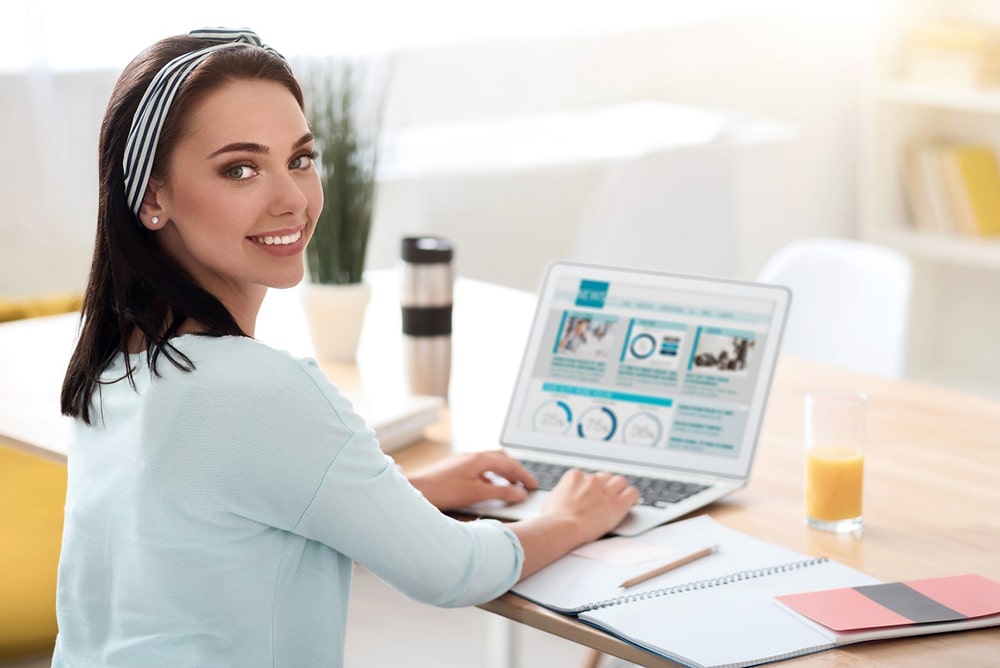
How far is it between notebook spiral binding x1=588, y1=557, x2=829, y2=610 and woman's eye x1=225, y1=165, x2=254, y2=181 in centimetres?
55

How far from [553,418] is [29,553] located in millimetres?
941

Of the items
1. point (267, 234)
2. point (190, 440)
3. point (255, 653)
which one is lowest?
point (255, 653)

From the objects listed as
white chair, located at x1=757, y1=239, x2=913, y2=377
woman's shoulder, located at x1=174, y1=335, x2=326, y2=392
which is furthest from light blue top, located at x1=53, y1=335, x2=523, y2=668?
white chair, located at x1=757, y1=239, x2=913, y2=377

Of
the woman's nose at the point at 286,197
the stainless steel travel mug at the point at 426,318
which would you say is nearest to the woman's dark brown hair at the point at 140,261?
the woman's nose at the point at 286,197

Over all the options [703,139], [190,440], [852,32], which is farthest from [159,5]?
[852,32]

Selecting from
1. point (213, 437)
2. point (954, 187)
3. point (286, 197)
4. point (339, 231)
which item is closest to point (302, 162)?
point (286, 197)

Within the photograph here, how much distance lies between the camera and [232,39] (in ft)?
4.72

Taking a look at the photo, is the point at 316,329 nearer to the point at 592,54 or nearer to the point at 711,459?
the point at 711,459

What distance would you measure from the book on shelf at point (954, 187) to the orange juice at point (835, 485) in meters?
3.30

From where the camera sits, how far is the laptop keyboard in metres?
1.67

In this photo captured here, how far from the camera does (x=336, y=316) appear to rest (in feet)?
7.43

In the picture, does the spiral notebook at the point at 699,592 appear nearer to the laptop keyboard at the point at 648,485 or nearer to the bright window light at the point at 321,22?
the laptop keyboard at the point at 648,485

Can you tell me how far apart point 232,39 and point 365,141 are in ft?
2.74

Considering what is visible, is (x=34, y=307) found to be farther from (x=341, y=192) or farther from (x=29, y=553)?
(x=341, y=192)
